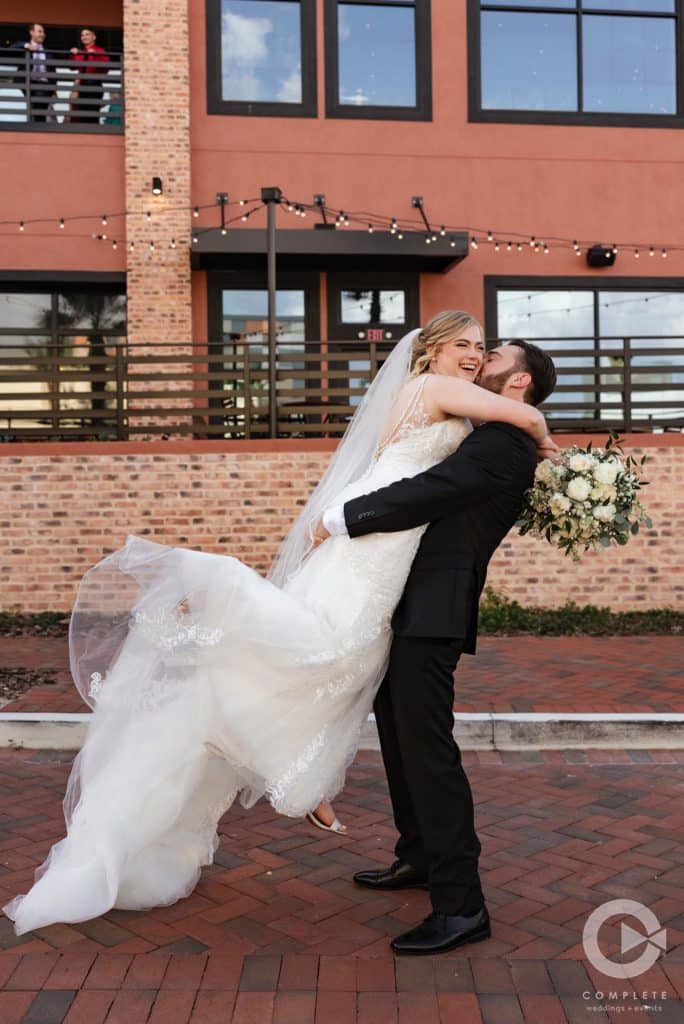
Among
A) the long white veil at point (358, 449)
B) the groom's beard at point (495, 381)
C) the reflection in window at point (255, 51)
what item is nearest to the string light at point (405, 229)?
the reflection in window at point (255, 51)

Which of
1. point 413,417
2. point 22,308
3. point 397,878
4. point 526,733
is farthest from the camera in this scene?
point 22,308

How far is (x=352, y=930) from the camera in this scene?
3207 mm

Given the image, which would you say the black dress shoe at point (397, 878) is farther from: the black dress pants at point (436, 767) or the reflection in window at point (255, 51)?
the reflection in window at point (255, 51)

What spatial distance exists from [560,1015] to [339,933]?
2.68 ft

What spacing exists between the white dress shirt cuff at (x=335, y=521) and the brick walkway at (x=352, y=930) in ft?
4.43

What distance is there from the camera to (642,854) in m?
3.82

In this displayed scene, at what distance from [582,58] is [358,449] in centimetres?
1117

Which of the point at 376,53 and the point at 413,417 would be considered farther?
A: the point at 376,53

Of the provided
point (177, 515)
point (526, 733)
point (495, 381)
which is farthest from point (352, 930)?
point (177, 515)

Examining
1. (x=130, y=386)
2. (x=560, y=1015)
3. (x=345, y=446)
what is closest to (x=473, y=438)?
(x=345, y=446)

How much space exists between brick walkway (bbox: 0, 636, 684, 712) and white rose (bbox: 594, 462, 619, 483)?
2.77 m

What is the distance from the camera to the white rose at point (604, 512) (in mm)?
3258

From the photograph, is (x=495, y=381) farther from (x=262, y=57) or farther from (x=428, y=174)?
(x=262, y=57)

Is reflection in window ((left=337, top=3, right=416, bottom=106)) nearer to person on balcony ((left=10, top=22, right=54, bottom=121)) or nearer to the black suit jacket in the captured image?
person on balcony ((left=10, top=22, right=54, bottom=121))
